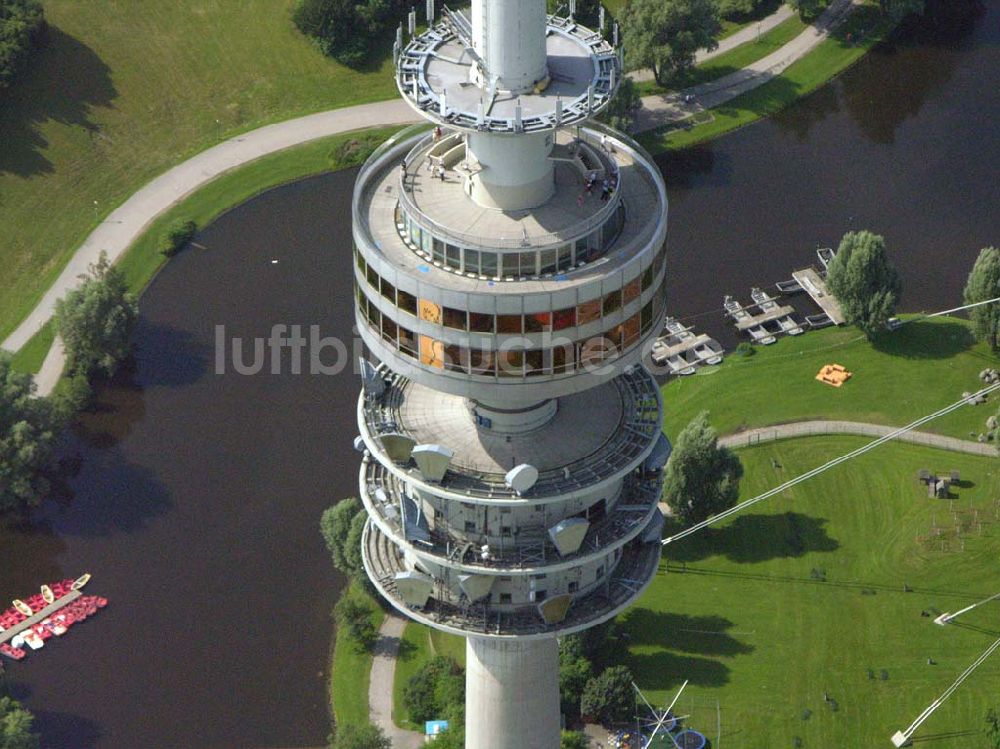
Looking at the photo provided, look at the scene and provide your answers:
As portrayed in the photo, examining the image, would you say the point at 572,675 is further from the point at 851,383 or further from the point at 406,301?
the point at 406,301

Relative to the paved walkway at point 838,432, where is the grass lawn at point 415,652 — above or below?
below

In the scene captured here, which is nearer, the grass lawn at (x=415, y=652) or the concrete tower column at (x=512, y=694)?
the concrete tower column at (x=512, y=694)

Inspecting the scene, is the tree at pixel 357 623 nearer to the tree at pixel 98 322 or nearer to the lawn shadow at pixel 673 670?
the lawn shadow at pixel 673 670

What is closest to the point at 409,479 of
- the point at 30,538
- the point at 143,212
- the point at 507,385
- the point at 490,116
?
the point at 507,385

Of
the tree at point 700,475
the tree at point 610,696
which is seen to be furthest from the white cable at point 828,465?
the tree at point 610,696

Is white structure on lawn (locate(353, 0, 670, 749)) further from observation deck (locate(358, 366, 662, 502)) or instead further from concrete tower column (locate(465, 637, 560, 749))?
concrete tower column (locate(465, 637, 560, 749))

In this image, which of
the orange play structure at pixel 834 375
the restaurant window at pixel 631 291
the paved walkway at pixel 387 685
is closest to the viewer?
the restaurant window at pixel 631 291
